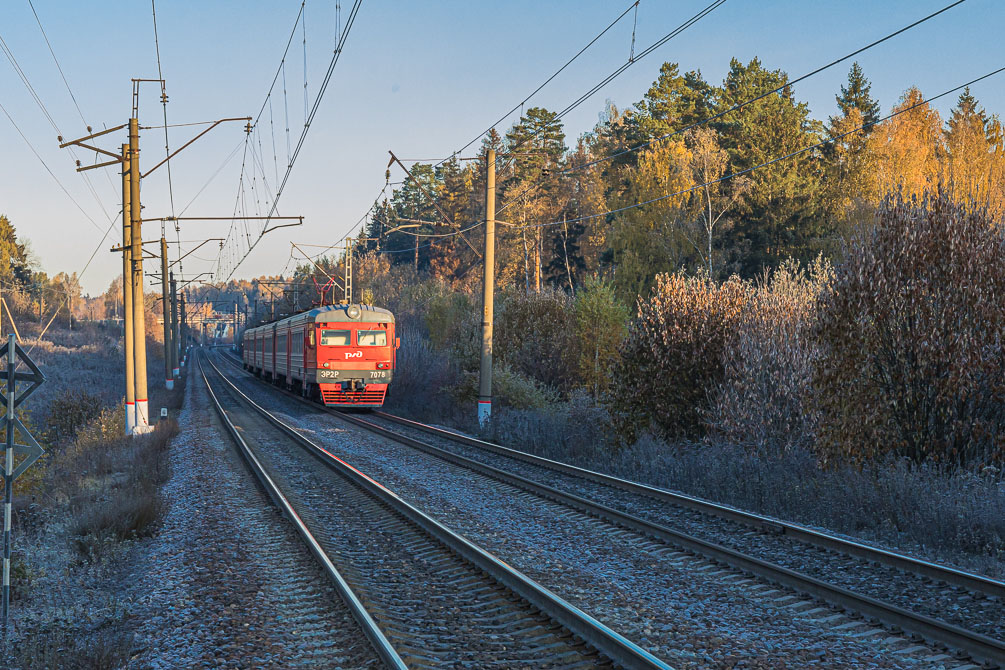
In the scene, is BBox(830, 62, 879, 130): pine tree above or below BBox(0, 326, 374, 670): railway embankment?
above

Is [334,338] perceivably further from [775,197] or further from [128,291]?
[775,197]

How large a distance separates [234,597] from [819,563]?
17.9 feet

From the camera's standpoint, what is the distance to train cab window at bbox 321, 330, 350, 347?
1012 inches

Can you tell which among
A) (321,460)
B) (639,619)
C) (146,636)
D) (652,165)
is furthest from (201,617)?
(652,165)

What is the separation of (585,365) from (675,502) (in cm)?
1477

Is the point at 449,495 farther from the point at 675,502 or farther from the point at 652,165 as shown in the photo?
the point at 652,165

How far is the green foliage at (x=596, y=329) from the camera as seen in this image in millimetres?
25156

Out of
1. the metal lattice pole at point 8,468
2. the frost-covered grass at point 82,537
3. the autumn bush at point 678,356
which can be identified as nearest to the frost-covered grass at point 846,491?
the autumn bush at point 678,356

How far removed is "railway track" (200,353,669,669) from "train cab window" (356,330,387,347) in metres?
13.6

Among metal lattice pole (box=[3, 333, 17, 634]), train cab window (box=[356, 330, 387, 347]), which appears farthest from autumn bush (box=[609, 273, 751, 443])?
train cab window (box=[356, 330, 387, 347])

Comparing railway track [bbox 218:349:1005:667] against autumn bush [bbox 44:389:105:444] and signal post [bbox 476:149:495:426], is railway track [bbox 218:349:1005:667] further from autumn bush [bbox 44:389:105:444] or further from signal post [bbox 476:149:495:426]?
autumn bush [bbox 44:389:105:444]

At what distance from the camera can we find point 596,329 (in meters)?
25.4

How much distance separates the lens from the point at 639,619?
6285 millimetres

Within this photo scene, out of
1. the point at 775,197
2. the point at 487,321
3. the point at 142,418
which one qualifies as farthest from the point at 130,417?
the point at 775,197
